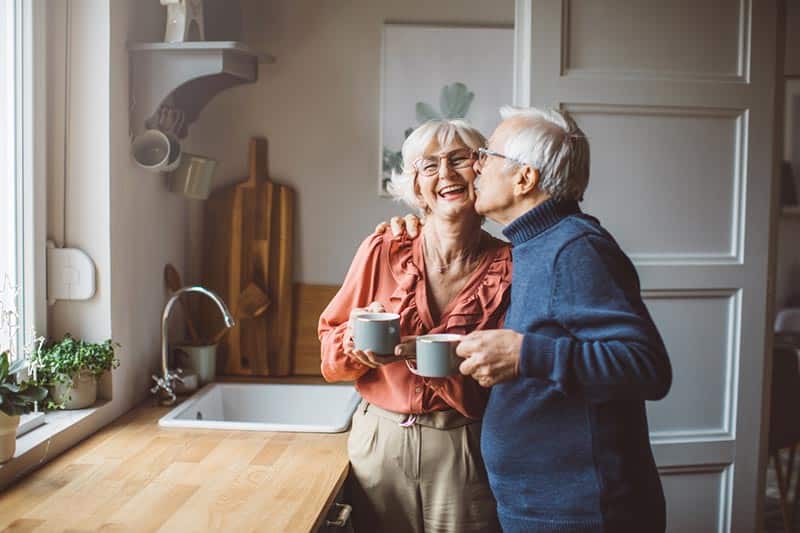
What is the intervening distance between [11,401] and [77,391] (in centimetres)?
41

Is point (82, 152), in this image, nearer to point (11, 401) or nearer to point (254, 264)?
point (11, 401)

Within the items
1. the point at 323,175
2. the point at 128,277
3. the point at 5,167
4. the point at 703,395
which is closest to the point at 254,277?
the point at 323,175

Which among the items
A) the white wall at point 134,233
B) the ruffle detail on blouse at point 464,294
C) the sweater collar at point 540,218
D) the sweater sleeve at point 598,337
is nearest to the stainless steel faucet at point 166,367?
the white wall at point 134,233

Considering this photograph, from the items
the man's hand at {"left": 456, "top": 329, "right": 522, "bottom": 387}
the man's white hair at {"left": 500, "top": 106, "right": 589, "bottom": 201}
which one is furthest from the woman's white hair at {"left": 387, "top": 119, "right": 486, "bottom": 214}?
the man's hand at {"left": 456, "top": 329, "right": 522, "bottom": 387}

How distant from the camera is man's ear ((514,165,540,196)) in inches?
56.0

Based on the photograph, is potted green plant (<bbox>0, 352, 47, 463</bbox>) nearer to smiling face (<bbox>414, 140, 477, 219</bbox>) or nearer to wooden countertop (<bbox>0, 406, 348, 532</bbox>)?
wooden countertop (<bbox>0, 406, 348, 532</bbox>)

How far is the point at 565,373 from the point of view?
1.28 meters

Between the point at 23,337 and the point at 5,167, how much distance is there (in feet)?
1.30

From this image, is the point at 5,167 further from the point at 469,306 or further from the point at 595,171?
the point at 595,171

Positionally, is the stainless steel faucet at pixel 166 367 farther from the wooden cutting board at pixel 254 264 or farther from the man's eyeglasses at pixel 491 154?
the man's eyeglasses at pixel 491 154

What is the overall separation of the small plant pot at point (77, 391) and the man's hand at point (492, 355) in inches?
40.8

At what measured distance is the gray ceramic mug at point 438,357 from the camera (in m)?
1.37

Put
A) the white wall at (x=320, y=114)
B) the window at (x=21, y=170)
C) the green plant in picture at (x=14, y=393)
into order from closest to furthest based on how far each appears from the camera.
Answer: the green plant in picture at (x=14, y=393)
the window at (x=21, y=170)
the white wall at (x=320, y=114)

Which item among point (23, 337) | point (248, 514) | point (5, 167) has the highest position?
point (5, 167)
